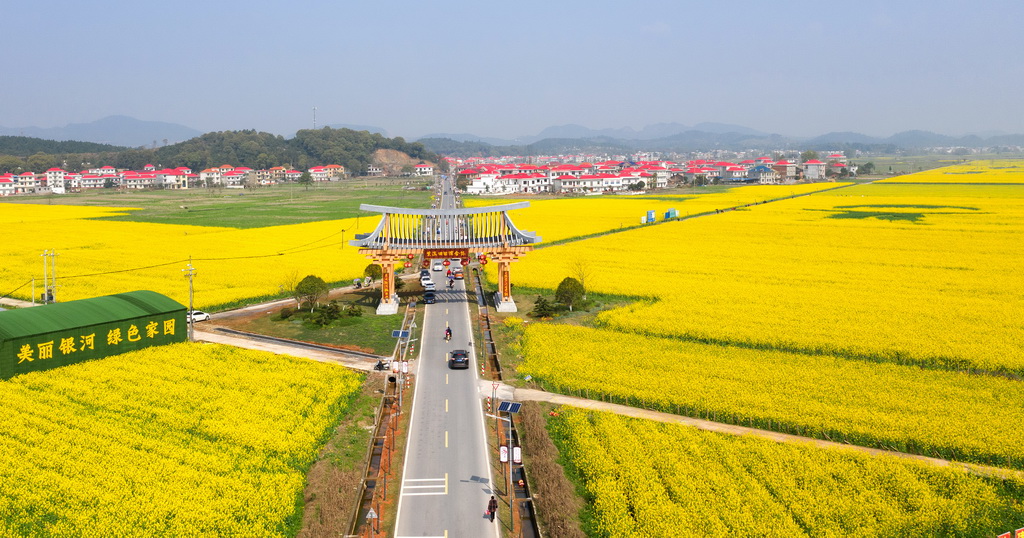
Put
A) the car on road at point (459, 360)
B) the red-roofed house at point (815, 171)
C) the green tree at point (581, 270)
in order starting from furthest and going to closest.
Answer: the red-roofed house at point (815, 171), the green tree at point (581, 270), the car on road at point (459, 360)

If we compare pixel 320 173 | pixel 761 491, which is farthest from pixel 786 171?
pixel 761 491

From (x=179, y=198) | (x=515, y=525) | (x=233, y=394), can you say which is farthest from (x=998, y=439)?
(x=179, y=198)

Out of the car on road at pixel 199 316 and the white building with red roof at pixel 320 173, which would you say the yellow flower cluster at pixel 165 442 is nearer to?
the car on road at pixel 199 316

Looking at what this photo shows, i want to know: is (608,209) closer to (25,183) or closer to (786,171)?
(786,171)

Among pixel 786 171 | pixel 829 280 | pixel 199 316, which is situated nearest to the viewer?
pixel 199 316

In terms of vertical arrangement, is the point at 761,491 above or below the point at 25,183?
below

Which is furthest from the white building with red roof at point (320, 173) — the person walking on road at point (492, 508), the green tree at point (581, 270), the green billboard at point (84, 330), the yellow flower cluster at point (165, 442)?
the person walking on road at point (492, 508)

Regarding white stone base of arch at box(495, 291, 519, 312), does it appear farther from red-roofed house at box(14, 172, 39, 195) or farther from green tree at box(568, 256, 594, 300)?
red-roofed house at box(14, 172, 39, 195)

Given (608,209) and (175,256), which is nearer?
(175,256)
